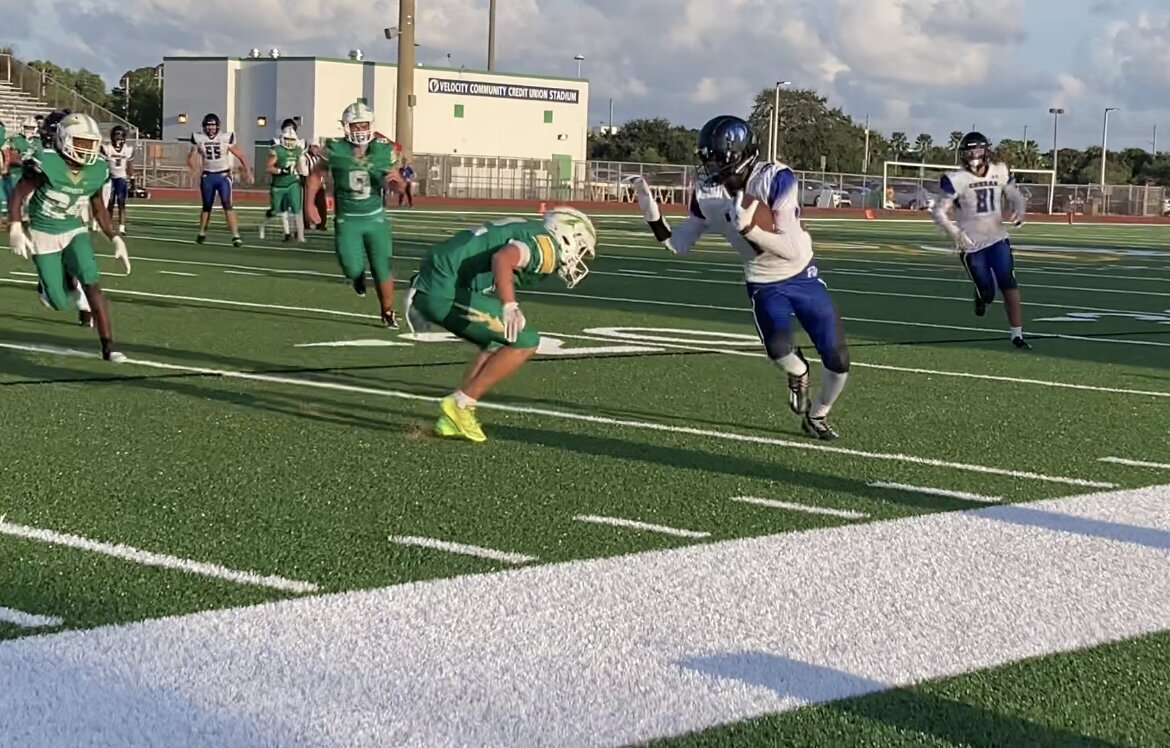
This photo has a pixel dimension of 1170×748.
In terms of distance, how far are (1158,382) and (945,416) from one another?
2.63 m

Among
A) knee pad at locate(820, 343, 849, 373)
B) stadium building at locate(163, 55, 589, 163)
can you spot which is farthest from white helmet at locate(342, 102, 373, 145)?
stadium building at locate(163, 55, 589, 163)

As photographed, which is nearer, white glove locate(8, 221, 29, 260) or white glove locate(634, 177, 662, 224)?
white glove locate(634, 177, 662, 224)

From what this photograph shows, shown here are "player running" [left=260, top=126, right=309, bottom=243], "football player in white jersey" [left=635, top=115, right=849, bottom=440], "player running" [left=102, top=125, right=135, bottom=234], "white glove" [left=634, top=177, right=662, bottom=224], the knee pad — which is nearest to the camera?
"white glove" [left=634, top=177, right=662, bottom=224]

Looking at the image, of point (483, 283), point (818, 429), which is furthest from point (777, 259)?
point (483, 283)

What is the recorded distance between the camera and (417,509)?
623cm

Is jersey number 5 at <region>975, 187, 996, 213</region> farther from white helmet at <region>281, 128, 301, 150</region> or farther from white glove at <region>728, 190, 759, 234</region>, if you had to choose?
white helmet at <region>281, 128, 301, 150</region>

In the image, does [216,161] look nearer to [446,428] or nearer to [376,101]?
[446,428]

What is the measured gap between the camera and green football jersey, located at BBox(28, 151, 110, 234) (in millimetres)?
10359

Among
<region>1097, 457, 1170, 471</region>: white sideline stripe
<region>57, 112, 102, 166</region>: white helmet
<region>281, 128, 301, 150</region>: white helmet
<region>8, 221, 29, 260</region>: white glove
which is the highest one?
<region>281, 128, 301, 150</region>: white helmet

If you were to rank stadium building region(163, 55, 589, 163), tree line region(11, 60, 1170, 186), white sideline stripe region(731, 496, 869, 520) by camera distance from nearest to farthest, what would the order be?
white sideline stripe region(731, 496, 869, 520) → stadium building region(163, 55, 589, 163) → tree line region(11, 60, 1170, 186)

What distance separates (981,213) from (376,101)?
5520 cm

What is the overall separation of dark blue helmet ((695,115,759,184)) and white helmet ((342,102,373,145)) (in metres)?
5.60

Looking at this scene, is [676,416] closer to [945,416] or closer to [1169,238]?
[945,416]

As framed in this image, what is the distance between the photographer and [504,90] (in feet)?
226
